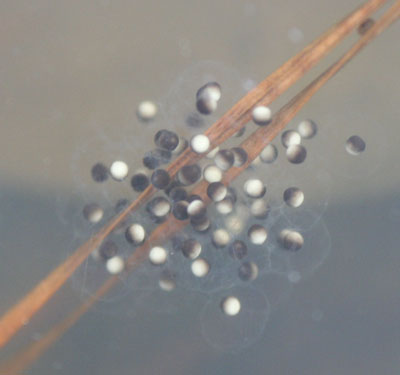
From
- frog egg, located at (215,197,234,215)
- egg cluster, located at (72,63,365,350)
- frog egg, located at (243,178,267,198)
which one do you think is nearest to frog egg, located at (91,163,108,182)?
egg cluster, located at (72,63,365,350)

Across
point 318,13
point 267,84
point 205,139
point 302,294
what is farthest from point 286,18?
point 302,294

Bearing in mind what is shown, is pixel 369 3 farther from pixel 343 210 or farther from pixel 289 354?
pixel 289 354

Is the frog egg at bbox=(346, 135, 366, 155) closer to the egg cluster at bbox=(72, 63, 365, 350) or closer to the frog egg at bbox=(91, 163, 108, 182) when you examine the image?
the egg cluster at bbox=(72, 63, 365, 350)

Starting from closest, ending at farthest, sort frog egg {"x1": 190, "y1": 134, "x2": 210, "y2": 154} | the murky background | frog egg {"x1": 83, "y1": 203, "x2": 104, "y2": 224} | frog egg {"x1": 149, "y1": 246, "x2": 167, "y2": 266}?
frog egg {"x1": 190, "y1": 134, "x2": 210, "y2": 154} < frog egg {"x1": 149, "y1": 246, "x2": 167, "y2": 266} < frog egg {"x1": 83, "y1": 203, "x2": 104, "y2": 224} < the murky background

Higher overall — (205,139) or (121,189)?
(121,189)

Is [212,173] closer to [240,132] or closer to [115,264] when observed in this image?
[240,132]

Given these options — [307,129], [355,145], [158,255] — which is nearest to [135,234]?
[158,255]
